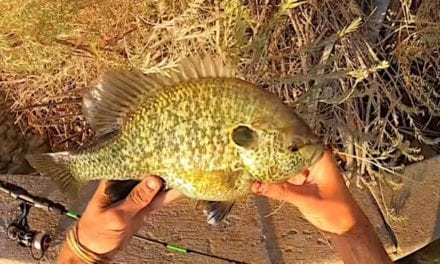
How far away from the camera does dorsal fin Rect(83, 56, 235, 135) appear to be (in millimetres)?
1358

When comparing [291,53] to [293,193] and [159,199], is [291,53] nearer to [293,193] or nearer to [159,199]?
[293,193]

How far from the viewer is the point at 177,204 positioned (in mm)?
2449

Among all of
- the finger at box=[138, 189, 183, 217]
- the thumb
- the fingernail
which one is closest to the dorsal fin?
the fingernail

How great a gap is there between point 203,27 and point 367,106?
0.64 m

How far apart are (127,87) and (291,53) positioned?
1033 millimetres

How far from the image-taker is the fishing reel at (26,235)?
233 cm

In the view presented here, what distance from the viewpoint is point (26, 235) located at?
2.33 meters

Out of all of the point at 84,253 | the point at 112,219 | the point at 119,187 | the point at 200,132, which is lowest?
the point at 84,253

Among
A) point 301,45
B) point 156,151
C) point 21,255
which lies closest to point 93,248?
point 156,151

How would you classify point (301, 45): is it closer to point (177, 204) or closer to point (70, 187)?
point (177, 204)

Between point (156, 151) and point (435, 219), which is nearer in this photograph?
point (156, 151)

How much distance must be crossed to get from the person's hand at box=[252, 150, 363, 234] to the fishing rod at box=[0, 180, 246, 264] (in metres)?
0.59

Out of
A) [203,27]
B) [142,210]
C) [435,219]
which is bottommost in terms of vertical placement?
[435,219]

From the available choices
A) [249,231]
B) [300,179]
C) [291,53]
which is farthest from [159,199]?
[291,53]
